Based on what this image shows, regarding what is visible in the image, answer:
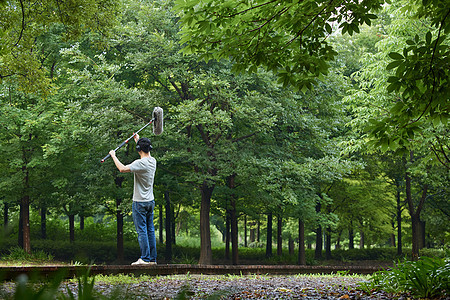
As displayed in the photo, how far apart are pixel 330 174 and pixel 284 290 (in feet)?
35.8

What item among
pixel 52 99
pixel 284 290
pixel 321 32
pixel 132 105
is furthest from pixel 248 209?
pixel 321 32

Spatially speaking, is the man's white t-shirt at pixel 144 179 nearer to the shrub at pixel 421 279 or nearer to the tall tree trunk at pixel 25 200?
the shrub at pixel 421 279

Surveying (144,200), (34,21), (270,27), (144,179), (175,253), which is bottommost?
(175,253)

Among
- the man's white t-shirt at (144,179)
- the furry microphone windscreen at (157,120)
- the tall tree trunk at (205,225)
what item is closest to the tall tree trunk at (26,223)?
the tall tree trunk at (205,225)

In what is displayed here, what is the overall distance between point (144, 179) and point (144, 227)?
0.93 metres

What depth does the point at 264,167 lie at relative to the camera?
16094 millimetres

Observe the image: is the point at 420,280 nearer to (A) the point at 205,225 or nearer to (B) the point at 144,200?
(B) the point at 144,200

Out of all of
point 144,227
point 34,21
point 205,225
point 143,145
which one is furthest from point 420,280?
point 205,225

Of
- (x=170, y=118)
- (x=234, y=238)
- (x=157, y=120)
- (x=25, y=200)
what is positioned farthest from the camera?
(x=234, y=238)

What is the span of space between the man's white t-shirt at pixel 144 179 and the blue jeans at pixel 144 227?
14 cm

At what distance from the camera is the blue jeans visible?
7742 millimetres

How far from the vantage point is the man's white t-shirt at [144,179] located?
774cm

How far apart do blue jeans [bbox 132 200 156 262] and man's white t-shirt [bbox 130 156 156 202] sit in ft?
0.45

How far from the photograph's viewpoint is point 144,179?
7.86 meters
